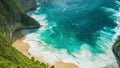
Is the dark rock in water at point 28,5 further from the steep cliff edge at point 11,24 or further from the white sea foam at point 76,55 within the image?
the white sea foam at point 76,55

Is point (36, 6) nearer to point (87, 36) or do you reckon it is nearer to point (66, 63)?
point (87, 36)

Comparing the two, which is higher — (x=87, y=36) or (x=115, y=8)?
(x=115, y=8)

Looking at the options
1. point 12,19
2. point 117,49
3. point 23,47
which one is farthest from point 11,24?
point 117,49

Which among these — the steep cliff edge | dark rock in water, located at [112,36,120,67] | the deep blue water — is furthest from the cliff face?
dark rock in water, located at [112,36,120,67]

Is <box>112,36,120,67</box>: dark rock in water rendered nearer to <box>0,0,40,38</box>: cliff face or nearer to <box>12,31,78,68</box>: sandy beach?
<box>12,31,78,68</box>: sandy beach

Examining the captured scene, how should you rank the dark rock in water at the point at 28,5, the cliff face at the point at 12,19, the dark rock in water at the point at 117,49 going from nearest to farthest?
the dark rock in water at the point at 117,49
the cliff face at the point at 12,19
the dark rock in water at the point at 28,5

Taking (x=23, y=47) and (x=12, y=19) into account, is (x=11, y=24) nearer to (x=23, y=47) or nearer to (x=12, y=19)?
(x=12, y=19)

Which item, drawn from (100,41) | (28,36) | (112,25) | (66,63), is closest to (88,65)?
(66,63)

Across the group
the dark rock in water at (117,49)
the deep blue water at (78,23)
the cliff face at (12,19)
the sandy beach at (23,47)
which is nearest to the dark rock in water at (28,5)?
the deep blue water at (78,23)
